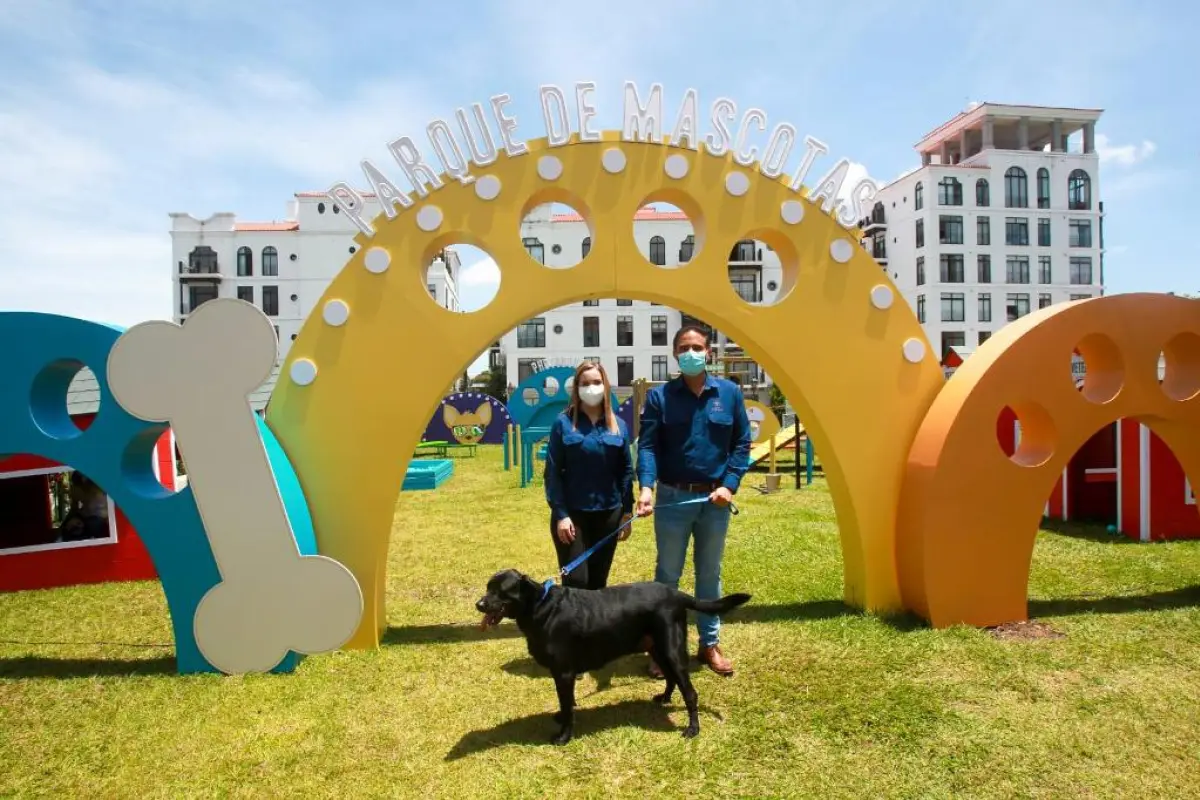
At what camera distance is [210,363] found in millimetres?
4191

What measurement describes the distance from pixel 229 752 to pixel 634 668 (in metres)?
2.16

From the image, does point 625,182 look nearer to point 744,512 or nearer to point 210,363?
point 210,363

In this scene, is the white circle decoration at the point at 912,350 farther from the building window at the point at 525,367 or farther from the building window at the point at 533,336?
the building window at the point at 533,336

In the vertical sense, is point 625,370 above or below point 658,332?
below

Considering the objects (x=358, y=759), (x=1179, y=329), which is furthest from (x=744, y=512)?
(x=358, y=759)

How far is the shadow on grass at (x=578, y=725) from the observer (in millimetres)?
3572

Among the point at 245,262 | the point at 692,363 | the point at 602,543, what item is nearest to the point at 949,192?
the point at 245,262

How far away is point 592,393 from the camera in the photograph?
4.28 meters

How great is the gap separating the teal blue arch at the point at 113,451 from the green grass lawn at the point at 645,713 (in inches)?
18.9

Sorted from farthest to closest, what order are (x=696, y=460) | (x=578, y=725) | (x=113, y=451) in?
(x=113, y=451)
(x=696, y=460)
(x=578, y=725)

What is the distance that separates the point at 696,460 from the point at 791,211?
1973 millimetres

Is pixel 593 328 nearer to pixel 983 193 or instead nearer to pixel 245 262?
pixel 245 262

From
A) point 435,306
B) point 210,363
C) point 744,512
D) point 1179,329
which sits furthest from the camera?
point 744,512

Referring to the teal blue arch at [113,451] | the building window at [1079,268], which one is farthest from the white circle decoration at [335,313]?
the building window at [1079,268]
